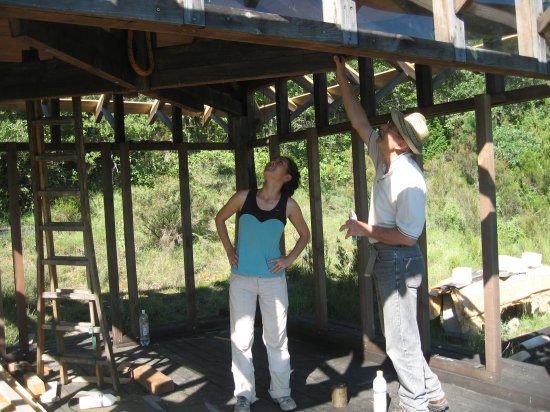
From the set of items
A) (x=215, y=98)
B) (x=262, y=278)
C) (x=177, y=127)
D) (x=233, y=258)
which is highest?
(x=215, y=98)

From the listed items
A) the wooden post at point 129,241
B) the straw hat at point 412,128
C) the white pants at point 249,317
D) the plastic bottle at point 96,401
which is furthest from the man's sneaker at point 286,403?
the wooden post at point 129,241

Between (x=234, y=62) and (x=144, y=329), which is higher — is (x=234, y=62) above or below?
above

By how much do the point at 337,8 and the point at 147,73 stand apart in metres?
2.09

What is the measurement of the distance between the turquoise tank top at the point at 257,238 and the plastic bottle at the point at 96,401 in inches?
52.8

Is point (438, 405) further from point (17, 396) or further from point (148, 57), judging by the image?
point (148, 57)

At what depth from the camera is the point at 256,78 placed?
4527mm

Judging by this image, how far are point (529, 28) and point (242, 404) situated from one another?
120 inches

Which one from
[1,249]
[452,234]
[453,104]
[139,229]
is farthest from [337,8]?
[1,249]

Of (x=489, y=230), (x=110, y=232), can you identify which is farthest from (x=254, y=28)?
(x=110, y=232)

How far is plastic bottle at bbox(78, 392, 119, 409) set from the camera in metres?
4.34

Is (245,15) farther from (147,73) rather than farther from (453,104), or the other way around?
(453,104)

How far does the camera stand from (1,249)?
12.7 metres

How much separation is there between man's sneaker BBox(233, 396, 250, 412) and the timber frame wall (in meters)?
1.55

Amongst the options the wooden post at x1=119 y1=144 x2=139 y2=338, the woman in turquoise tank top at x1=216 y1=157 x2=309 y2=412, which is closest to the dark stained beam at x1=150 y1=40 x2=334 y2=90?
the woman in turquoise tank top at x1=216 y1=157 x2=309 y2=412
